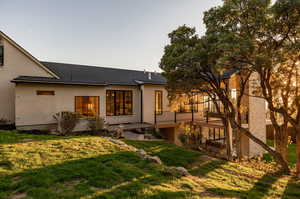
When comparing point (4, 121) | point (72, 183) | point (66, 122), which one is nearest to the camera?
point (72, 183)

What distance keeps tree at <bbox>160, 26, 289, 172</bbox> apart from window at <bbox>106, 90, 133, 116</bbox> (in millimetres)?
5469

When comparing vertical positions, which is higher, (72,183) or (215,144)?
(72,183)

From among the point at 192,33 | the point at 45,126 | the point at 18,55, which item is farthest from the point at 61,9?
the point at 192,33

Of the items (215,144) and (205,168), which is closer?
(205,168)

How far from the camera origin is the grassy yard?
3.70m

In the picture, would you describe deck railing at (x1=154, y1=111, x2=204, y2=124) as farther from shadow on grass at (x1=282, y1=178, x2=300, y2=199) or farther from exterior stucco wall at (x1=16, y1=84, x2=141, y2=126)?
shadow on grass at (x1=282, y1=178, x2=300, y2=199)

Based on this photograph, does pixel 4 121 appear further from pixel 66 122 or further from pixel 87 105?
pixel 87 105

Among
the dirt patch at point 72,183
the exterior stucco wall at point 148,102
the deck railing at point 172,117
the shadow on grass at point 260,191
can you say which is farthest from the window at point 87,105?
the shadow on grass at point 260,191

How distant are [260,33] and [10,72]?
47.3 feet

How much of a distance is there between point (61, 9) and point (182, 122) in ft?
44.9

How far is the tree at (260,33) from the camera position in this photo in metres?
6.07

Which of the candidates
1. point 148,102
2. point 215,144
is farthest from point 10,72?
point 215,144

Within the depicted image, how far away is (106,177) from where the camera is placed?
14.3 ft

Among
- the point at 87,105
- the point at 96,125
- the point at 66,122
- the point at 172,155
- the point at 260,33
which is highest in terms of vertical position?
the point at 260,33
